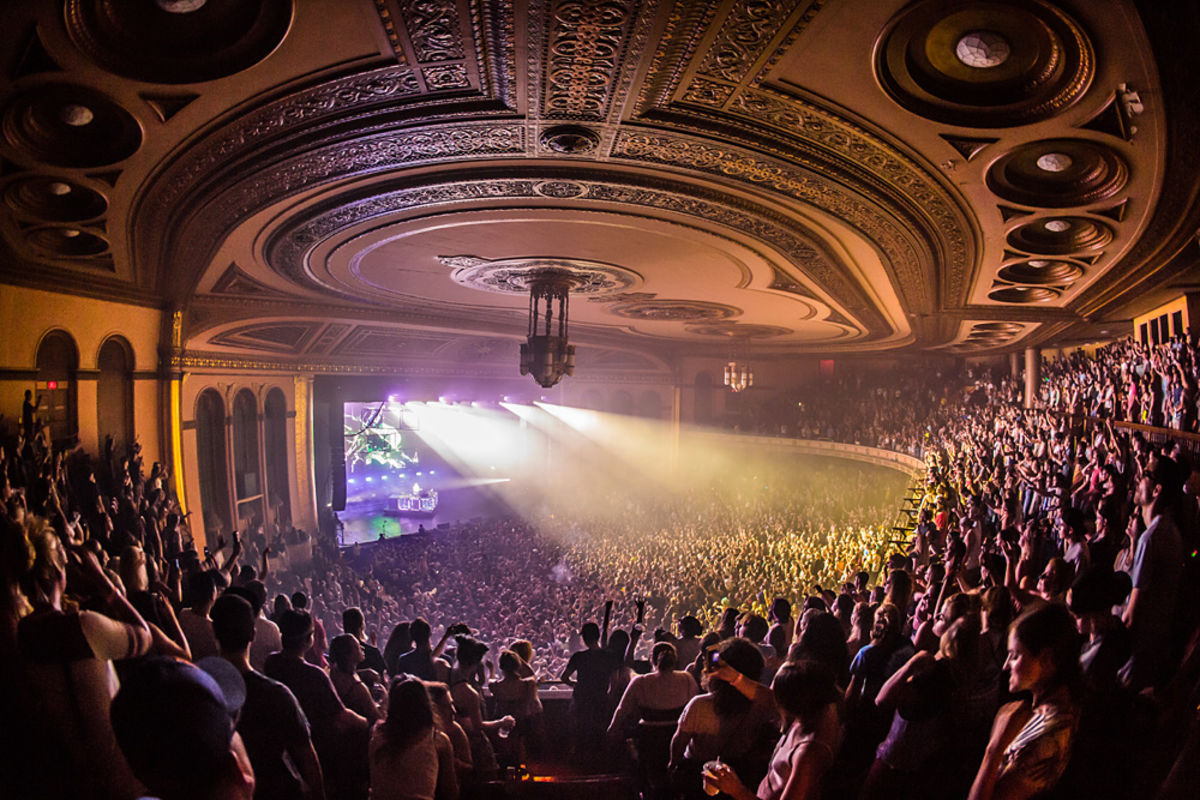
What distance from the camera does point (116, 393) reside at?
7902 mm

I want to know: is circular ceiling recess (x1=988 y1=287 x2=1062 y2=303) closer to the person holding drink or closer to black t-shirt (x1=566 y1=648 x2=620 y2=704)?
black t-shirt (x1=566 y1=648 x2=620 y2=704)

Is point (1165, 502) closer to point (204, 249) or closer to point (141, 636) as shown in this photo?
point (141, 636)

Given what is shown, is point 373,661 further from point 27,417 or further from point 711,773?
point 27,417

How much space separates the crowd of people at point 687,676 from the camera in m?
2.02

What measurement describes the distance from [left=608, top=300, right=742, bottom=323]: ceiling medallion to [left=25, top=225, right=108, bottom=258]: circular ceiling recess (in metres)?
7.28

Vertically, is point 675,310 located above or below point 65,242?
above

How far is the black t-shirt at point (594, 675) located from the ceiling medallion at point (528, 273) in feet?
15.4

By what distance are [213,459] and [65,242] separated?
7.74m

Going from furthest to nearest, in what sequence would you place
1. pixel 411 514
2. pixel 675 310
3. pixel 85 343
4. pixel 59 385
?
pixel 411 514 → pixel 675 310 → pixel 85 343 → pixel 59 385

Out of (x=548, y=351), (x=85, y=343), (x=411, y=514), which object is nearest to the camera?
(x=85, y=343)

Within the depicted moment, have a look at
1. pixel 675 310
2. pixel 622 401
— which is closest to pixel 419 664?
pixel 675 310

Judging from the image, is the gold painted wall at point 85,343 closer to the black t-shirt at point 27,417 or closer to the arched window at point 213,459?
the black t-shirt at point 27,417

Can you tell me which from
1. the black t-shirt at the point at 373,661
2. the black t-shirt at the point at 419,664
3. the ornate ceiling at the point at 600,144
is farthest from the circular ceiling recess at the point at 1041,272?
the black t-shirt at the point at 373,661

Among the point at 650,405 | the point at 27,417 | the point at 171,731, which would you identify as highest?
the point at 650,405
